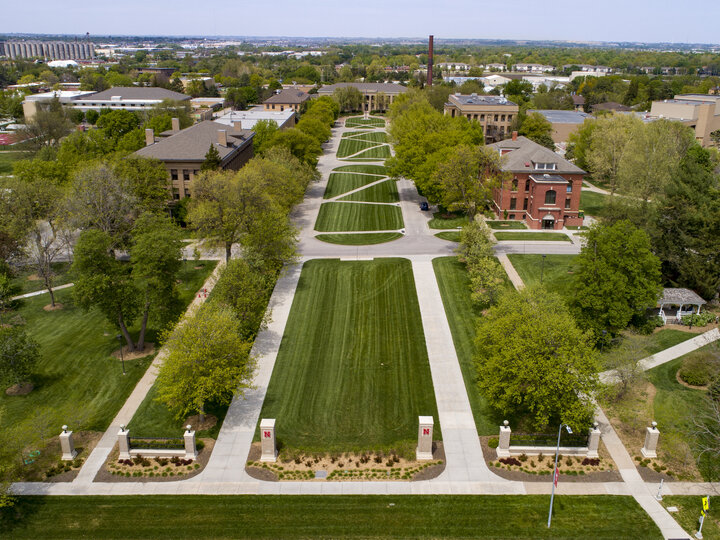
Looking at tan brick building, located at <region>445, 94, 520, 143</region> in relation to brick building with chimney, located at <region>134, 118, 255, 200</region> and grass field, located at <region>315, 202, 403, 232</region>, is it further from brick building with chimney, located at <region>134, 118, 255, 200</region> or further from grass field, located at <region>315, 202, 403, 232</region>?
brick building with chimney, located at <region>134, 118, 255, 200</region>

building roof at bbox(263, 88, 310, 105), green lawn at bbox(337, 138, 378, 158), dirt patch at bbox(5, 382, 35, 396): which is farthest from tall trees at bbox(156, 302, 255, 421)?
building roof at bbox(263, 88, 310, 105)

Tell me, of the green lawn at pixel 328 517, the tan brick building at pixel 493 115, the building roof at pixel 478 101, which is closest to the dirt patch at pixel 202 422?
the green lawn at pixel 328 517

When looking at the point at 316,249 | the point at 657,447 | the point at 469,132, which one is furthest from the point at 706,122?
the point at 657,447

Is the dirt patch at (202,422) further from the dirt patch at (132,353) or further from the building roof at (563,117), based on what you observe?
the building roof at (563,117)

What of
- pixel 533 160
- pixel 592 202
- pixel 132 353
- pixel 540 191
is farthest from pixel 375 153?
pixel 132 353

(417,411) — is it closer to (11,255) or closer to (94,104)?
(11,255)
